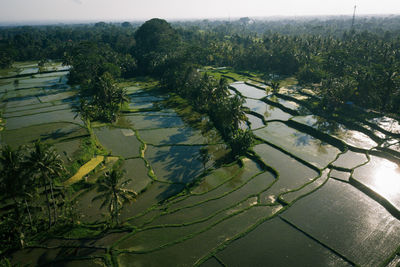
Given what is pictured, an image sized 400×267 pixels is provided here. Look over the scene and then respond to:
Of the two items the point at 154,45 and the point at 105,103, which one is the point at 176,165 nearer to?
the point at 105,103

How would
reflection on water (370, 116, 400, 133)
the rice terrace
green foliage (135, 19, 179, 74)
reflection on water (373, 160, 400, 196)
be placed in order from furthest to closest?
1. green foliage (135, 19, 179, 74)
2. reflection on water (370, 116, 400, 133)
3. reflection on water (373, 160, 400, 196)
4. the rice terrace

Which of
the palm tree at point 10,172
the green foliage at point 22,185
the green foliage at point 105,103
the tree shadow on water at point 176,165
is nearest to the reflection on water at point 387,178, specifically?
the tree shadow on water at point 176,165

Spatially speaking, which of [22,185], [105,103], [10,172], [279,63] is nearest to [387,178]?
[22,185]

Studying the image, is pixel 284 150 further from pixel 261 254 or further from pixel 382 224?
pixel 261 254

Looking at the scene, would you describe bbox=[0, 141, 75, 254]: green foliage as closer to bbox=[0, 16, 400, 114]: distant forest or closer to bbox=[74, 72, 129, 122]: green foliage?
bbox=[74, 72, 129, 122]: green foliage

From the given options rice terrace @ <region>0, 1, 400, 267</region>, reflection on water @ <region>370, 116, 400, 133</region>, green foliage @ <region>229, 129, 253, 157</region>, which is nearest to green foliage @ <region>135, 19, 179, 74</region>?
rice terrace @ <region>0, 1, 400, 267</region>

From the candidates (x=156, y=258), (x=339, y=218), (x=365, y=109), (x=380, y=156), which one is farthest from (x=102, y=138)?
(x=365, y=109)

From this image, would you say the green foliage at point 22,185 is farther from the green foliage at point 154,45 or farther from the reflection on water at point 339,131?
the green foliage at point 154,45
